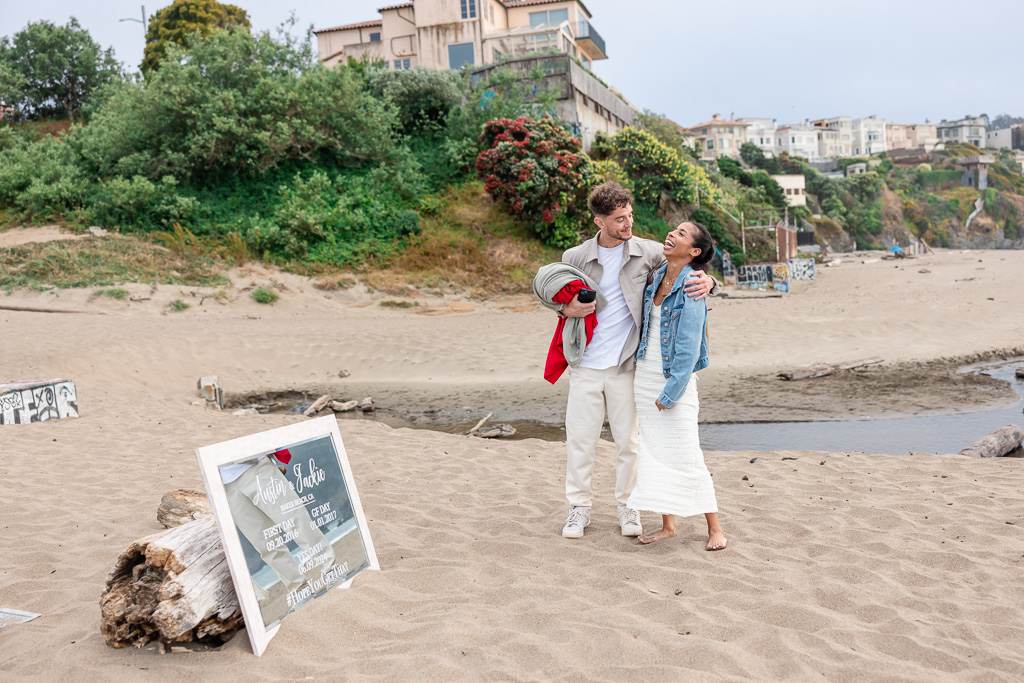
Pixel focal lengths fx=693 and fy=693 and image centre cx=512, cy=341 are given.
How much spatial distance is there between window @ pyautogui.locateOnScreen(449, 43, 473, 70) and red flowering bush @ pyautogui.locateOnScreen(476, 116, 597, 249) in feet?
36.5

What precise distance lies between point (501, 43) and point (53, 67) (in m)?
18.2

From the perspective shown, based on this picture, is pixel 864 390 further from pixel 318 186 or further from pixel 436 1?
pixel 436 1

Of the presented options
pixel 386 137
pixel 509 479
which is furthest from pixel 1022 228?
pixel 509 479

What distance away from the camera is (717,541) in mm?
3750

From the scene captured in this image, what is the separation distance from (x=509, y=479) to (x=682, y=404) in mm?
2142

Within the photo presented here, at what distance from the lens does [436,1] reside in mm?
28703

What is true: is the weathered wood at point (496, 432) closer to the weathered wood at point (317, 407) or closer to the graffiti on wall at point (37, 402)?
the weathered wood at point (317, 407)

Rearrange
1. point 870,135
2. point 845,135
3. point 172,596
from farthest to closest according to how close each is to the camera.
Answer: point 870,135, point 845,135, point 172,596

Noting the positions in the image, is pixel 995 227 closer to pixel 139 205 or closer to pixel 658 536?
pixel 139 205

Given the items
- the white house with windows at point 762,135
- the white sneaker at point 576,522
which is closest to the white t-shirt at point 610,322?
the white sneaker at point 576,522

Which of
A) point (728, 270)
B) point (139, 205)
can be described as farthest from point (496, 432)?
point (139, 205)

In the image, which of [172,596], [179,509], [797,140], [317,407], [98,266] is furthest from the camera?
[797,140]

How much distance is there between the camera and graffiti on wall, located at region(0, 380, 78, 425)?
743 centimetres

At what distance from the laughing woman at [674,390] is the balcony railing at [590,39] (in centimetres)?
3173
